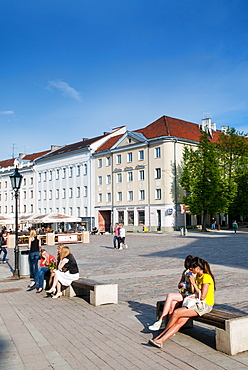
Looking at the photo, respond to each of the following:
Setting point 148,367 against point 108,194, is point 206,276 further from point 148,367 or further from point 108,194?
point 108,194

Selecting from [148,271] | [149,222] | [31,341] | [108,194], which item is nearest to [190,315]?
[31,341]

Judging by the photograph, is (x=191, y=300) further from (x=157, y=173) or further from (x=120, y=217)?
(x=120, y=217)

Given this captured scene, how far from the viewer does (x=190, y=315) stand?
5836 millimetres

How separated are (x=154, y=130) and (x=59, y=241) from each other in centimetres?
2388

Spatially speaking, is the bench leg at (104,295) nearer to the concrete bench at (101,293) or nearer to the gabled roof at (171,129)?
the concrete bench at (101,293)

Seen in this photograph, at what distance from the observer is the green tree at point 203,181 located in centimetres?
4606

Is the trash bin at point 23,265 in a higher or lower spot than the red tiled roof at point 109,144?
lower

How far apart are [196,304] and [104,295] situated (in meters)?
3.13

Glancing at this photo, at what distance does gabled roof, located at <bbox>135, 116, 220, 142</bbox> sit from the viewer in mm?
49900

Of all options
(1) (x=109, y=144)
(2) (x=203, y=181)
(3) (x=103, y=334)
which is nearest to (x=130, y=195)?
(1) (x=109, y=144)

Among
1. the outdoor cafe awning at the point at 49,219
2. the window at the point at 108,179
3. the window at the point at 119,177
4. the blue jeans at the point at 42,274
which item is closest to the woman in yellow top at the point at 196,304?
the blue jeans at the point at 42,274

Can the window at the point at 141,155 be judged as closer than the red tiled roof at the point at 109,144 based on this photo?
Yes

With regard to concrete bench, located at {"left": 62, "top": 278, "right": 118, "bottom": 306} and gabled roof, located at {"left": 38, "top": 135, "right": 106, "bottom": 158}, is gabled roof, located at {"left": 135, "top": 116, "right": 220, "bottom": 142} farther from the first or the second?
concrete bench, located at {"left": 62, "top": 278, "right": 118, "bottom": 306}

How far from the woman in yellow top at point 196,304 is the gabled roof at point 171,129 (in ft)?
142
